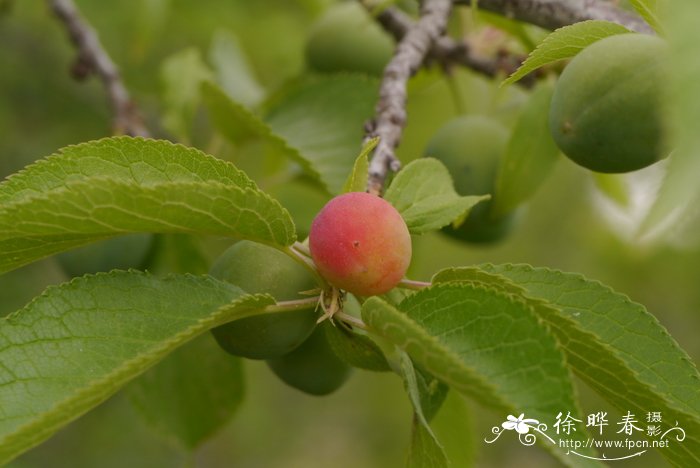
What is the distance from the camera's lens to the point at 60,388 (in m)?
0.80

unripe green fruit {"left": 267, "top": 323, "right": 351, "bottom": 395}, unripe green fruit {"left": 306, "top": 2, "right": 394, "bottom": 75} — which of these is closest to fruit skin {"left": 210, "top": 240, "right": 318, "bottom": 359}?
unripe green fruit {"left": 267, "top": 323, "right": 351, "bottom": 395}

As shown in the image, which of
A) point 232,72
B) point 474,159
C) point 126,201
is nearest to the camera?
point 126,201

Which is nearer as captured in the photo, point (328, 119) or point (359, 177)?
point (359, 177)

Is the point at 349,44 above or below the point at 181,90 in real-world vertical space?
below

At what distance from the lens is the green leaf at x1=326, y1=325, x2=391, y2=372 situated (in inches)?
36.3

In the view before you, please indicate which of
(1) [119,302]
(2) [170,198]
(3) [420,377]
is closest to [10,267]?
(1) [119,302]

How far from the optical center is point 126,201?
0.75 meters

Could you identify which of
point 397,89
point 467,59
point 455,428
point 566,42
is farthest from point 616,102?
point 467,59

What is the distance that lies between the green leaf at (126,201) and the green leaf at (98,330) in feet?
0.20

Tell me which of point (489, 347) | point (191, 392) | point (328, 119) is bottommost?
point (489, 347)

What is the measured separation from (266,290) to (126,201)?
23 centimetres

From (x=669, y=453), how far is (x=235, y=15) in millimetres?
2315

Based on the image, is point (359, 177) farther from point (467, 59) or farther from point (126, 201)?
point (467, 59)

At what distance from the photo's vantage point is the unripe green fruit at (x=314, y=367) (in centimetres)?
108
